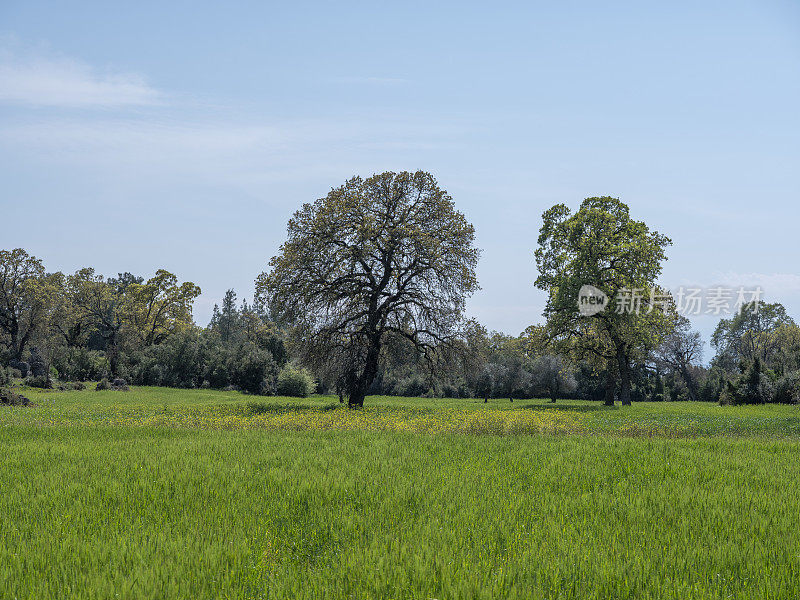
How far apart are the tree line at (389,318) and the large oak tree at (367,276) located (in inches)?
3.3

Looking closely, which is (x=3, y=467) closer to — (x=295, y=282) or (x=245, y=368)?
(x=295, y=282)

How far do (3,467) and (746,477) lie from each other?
602 inches

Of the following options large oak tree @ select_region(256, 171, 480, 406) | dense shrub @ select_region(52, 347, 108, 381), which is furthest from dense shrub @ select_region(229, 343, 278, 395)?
large oak tree @ select_region(256, 171, 480, 406)

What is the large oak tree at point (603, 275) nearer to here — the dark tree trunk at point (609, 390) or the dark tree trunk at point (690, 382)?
the dark tree trunk at point (609, 390)

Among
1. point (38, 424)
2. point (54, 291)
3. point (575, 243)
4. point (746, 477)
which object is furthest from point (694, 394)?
point (54, 291)

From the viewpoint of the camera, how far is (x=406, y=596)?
482 centimetres

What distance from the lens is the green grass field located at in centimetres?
515

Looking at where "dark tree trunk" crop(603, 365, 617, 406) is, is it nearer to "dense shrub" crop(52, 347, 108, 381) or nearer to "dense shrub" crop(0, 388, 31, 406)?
"dense shrub" crop(0, 388, 31, 406)

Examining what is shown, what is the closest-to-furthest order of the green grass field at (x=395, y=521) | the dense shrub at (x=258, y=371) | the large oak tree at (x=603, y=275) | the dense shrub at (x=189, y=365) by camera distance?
the green grass field at (x=395, y=521), the large oak tree at (x=603, y=275), the dense shrub at (x=258, y=371), the dense shrub at (x=189, y=365)

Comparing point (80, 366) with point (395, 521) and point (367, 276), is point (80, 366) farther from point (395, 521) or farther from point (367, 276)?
point (395, 521)

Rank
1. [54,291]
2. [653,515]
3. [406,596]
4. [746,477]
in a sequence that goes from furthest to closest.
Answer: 1. [54,291]
2. [746,477]
3. [653,515]
4. [406,596]

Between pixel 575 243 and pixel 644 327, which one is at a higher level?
pixel 575 243

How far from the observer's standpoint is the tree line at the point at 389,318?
2989 cm

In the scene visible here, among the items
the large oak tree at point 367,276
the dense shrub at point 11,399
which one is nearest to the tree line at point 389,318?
the large oak tree at point 367,276
